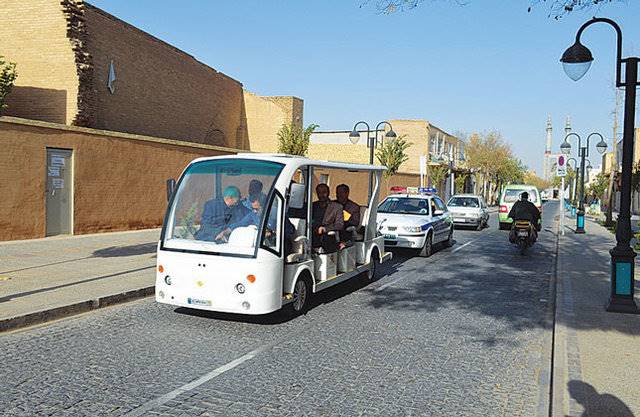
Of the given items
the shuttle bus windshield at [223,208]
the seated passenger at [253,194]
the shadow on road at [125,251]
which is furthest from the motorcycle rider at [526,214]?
the seated passenger at [253,194]

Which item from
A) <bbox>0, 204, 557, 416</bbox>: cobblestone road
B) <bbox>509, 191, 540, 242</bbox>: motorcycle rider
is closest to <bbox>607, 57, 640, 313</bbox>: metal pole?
<bbox>0, 204, 557, 416</bbox>: cobblestone road

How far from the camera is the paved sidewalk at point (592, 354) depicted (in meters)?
5.10

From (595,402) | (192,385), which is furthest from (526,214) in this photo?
(192,385)

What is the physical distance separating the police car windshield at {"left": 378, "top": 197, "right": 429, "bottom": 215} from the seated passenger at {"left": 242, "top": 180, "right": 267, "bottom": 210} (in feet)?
29.4

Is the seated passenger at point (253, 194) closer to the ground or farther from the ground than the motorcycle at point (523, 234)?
farther from the ground

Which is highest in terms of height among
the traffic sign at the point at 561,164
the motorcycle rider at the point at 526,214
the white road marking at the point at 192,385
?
the traffic sign at the point at 561,164

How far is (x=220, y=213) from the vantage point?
7934mm

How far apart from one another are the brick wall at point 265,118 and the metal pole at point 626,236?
89.0ft

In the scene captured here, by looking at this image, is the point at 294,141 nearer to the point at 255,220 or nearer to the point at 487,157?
the point at 255,220

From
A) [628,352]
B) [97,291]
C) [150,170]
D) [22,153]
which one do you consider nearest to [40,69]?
[150,170]

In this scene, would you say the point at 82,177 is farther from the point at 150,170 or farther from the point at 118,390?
the point at 118,390

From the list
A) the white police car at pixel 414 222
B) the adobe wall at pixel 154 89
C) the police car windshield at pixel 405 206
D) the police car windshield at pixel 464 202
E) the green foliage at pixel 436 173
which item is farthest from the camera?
the green foliage at pixel 436 173

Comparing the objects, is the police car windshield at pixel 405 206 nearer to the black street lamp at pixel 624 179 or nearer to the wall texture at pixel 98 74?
the black street lamp at pixel 624 179

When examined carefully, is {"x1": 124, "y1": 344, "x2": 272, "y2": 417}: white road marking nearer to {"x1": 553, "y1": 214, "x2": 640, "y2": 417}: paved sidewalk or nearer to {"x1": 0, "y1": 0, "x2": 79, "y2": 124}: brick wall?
{"x1": 553, "y1": 214, "x2": 640, "y2": 417}: paved sidewalk
